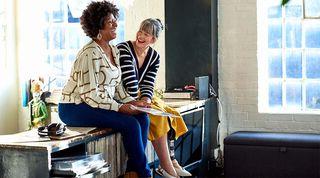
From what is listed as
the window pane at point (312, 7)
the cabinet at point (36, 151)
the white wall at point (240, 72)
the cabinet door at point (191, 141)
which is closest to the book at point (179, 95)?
the cabinet door at point (191, 141)

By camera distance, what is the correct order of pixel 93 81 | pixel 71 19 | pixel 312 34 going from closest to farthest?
1. pixel 93 81
2. pixel 312 34
3. pixel 71 19

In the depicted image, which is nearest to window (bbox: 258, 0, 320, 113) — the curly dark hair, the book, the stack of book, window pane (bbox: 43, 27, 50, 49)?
the book

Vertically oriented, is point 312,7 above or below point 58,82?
above

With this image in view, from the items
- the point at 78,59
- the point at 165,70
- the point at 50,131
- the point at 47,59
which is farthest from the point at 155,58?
A: the point at 47,59

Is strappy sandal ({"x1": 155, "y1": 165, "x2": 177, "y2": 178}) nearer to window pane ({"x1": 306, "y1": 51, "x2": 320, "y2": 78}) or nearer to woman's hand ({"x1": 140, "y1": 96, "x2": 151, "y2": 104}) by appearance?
woman's hand ({"x1": 140, "y1": 96, "x2": 151, "y2": 104})

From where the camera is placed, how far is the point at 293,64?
5309mm

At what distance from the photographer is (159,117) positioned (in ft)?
12.6

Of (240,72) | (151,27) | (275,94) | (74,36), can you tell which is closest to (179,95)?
(240,72)

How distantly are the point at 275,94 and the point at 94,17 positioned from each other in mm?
2571

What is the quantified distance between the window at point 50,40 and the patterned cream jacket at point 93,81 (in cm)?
293

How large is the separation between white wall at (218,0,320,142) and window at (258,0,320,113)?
0.08 m

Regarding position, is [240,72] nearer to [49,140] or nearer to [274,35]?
[274,35]

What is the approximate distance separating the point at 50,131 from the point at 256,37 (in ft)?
9.32

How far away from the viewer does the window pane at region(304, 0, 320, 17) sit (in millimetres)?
5043
